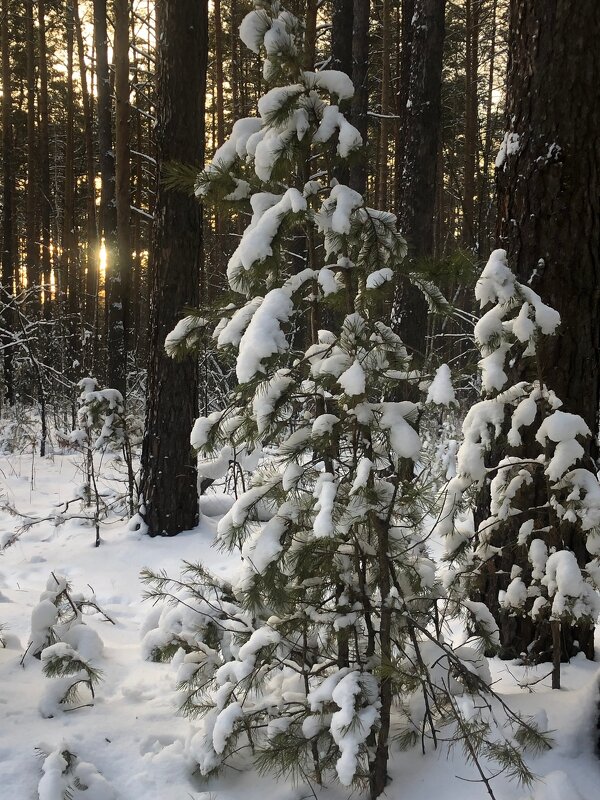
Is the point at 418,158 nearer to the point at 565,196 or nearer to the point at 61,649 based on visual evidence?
the point at 565,196

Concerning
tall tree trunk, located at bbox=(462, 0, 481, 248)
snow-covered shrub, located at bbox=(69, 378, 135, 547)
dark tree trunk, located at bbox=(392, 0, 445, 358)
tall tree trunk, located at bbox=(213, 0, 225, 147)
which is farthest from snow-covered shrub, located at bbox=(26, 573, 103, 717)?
tall tree trunk, located at bbox=(462, 0, 481, 248)

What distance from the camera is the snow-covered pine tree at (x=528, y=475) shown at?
227 centimetres

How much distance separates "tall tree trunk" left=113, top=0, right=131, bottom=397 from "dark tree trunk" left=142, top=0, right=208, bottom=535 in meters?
2.74

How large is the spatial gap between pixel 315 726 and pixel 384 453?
982mm

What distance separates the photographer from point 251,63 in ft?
51.7

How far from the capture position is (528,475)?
2566 millimetres

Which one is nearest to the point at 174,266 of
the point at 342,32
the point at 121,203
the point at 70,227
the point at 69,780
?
the point at 121,203

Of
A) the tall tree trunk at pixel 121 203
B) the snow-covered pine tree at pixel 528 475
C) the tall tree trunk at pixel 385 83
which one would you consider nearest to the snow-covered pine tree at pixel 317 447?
the snow-covered pine tree at pixel 528 475

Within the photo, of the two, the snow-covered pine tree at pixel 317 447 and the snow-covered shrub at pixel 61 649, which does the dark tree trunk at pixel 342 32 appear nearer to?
the snow-covered pine tree at pixel 317 447

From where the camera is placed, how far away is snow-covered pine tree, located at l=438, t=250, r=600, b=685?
2273mm

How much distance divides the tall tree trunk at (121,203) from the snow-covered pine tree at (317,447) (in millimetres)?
6577

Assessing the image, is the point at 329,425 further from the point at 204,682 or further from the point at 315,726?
the point at 204,682

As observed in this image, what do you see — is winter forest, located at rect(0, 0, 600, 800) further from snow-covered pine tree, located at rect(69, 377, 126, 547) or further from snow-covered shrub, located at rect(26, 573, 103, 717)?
snow-covered pine tree, located at rect(69, 377, 126, 547)

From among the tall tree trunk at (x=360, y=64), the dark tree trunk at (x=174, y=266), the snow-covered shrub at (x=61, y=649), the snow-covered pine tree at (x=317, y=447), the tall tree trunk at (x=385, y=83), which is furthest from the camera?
the tall tree trunk at (x=385, y=83)
